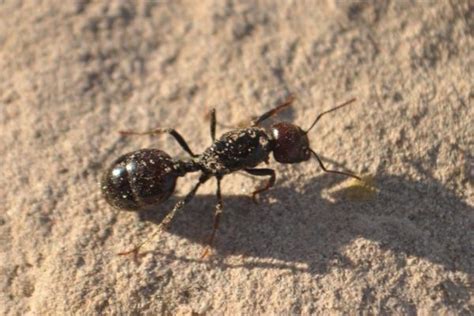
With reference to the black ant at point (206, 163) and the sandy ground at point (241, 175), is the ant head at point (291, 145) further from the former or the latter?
the sandy ground at point (241, 175)

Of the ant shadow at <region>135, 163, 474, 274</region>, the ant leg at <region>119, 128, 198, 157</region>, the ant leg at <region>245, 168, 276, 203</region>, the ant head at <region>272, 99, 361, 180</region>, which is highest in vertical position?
the ant leg at <region>119, 128, 198, 157</region>

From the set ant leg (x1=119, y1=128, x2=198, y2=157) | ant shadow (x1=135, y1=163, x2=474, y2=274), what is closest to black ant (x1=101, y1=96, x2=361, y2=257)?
ant leg (x1=119, y1=128, x2=198, y2=157)

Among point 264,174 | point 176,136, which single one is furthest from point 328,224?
point 176,136

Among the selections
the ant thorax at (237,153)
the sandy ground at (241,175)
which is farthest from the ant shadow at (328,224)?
the ant thorax at (237,153)

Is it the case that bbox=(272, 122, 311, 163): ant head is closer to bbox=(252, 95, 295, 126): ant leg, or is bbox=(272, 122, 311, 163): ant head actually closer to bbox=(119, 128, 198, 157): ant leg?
bbox=(252, 95, 295, 126): ant leg

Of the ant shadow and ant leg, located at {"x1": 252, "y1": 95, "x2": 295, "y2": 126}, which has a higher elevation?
ant leg, located at {"x1": 252, "y1": 95, "x2": 295, "y2": 126}

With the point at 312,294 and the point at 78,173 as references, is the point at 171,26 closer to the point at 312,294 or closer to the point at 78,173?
the point at 78,173
